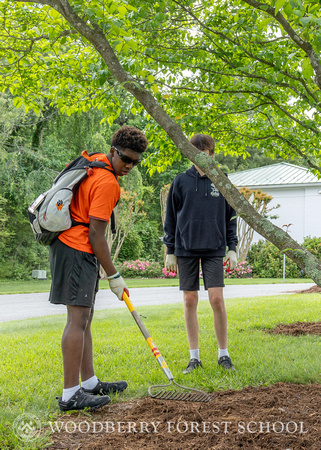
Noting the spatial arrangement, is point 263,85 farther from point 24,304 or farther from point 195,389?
point 24,304

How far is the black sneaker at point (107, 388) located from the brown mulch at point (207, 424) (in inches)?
8.9

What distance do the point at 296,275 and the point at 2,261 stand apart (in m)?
13.7

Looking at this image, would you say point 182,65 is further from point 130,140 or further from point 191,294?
point 191,294

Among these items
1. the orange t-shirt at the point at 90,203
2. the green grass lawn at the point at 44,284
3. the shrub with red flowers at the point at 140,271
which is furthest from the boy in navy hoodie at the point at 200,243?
the shrub with red flowers at the point at 140,271

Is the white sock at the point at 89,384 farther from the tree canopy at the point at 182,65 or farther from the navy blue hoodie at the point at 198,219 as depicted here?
the tree canopy at the point at 182,65

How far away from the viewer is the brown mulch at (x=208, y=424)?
90.3 inches

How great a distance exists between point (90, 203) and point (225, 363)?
6.20ft

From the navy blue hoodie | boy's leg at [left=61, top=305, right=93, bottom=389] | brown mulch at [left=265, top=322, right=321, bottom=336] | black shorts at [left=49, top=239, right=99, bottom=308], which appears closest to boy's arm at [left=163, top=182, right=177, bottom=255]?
the navy blue hoodie

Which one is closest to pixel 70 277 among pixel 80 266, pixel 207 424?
pixel 80 266

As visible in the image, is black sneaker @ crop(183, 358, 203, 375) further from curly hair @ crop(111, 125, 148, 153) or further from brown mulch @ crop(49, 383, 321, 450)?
curly hair @ crop(111, 125, 148, 153)

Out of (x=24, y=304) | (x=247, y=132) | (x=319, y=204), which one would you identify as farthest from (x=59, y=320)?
(x=319, y=204)

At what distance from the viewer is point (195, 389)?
3.08 meters

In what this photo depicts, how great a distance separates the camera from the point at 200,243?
3.96m

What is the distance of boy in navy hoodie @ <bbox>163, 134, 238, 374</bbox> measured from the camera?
13.0 feet
